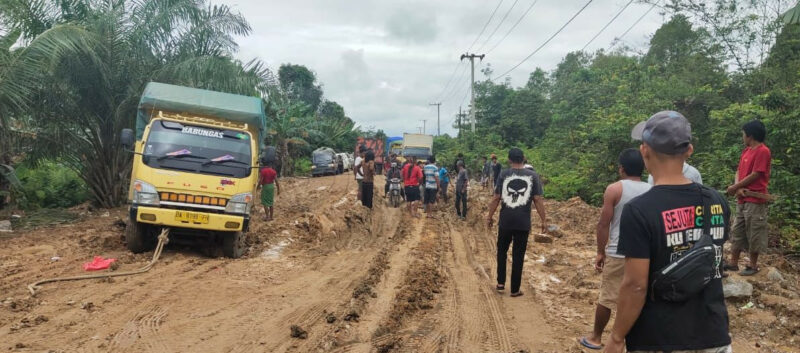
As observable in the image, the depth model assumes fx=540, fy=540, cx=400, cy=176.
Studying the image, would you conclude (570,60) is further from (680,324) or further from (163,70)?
(680,324)

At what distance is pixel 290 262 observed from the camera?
8.51 m

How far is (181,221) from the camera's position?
8.05 m

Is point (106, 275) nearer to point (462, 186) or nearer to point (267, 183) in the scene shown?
point (267, 183)

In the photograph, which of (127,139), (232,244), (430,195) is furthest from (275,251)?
(430,195)

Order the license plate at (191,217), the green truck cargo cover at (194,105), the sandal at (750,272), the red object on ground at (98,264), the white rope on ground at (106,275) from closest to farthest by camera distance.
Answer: the white rope on ground at (106,275), the sandal at (750,272), the red object on ground at (98,264), the license plate at (191,217), the green truck cargo cover at (194,105)

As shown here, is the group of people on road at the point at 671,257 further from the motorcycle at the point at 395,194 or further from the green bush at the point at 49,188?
the green bush at the point at 49,188

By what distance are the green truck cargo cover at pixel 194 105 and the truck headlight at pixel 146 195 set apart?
→ 2.38 metres

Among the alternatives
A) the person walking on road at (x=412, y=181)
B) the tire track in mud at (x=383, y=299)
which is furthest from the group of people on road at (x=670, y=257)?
the person walking on road at (x=412, y=181)

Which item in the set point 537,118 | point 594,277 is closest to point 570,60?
point 537,118

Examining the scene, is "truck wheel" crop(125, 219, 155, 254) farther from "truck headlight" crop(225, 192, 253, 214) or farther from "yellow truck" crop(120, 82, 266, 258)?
"truck headlight" crop(225, 192, 253, 214)

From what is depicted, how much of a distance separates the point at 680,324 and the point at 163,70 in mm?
14320

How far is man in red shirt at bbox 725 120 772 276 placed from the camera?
591 centimetres

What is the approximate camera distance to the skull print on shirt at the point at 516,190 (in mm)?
6332

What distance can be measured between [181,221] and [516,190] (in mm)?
4954
